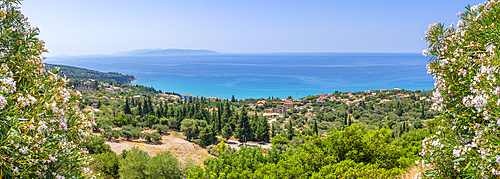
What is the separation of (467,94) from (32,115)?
604 centimetres

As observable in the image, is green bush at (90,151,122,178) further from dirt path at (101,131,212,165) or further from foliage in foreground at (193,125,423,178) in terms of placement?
foliage in foreground at (193,125,423,178)

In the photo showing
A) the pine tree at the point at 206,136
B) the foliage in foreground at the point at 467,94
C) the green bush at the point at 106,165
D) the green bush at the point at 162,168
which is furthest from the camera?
the pine tree at the point at 206,136

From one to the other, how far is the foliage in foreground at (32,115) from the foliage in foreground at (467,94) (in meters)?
5.35

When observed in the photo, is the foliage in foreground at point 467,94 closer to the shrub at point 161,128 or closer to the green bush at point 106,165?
the green bush at point 106,165

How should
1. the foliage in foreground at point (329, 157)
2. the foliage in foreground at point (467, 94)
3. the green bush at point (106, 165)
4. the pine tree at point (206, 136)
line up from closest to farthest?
the foliage in foreground at point (467, 94) → the foliage in foreground at point (329, 157) → the green bush at point (106, 165) → the pine tree at point (206, 136)

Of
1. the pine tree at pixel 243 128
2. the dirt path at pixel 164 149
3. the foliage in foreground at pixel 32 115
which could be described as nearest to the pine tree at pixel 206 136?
the dirt path at pixel 164 149

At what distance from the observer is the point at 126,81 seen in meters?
136

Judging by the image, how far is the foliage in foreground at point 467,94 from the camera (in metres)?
2.80

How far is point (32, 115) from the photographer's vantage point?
3.13 metres

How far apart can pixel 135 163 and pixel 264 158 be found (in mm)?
6689

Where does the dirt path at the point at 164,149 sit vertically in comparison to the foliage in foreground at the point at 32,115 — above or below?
below

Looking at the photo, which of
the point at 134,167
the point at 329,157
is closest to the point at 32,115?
the point at 329,157

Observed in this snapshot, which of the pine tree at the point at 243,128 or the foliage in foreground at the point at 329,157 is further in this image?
the pine tree at the point at 243,128

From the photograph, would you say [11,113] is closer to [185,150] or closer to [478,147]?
[478,147]
